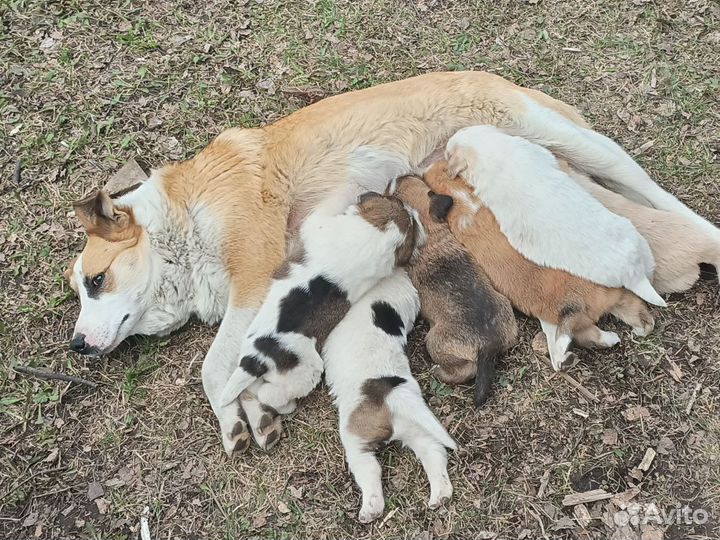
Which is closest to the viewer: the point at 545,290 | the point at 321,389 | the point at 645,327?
the point at 545,290

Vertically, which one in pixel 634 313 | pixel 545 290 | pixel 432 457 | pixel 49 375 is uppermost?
pixel 545 290

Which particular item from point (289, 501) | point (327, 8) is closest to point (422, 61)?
point (327, 8)

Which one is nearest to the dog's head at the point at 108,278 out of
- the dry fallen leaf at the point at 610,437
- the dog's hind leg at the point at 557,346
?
the dog's hind leg at the point at 557,346

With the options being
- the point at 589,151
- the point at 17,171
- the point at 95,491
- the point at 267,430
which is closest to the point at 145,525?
the point at 95,491

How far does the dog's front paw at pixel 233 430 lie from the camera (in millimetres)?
3869

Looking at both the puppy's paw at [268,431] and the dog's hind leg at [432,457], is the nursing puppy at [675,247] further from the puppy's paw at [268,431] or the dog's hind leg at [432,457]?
the puppy's paw at [268,431]

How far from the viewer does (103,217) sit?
4.16 meters

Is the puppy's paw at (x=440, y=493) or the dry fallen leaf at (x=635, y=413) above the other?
the dry fallen leaf at (x=635, y=413)

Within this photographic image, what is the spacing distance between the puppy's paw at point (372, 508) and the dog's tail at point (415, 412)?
17.8 inches

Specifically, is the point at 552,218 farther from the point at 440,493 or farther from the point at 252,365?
the point at 252,365

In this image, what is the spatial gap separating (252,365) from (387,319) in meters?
0.82

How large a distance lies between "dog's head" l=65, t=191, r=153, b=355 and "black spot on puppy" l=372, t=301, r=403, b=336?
149cm

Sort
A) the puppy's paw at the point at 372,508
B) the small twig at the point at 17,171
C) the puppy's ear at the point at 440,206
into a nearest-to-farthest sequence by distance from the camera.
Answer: the puppy's paw at the point at 372,508
the puppy's ear at the point at 440,206
the small twig at the point at 17,171

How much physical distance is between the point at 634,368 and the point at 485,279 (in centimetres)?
105
